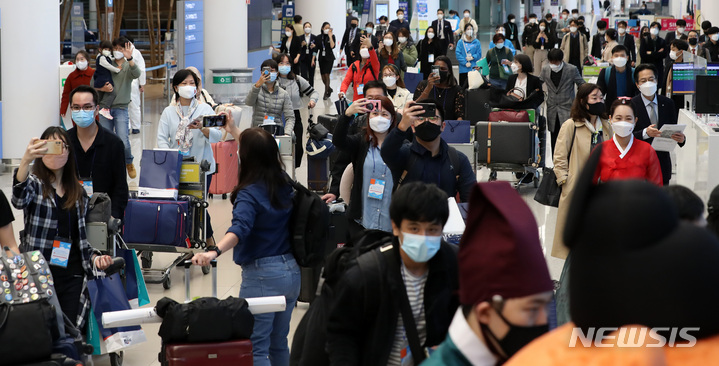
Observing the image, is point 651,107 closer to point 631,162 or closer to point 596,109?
point 596,109

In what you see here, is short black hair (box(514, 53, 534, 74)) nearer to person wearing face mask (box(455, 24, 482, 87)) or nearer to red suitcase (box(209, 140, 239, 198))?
red suitcase (box(209, 140, 239, 198))

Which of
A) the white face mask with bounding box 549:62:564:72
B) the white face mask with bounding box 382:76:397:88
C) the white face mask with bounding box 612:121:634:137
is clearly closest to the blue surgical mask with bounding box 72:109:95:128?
the white face mask with bounding box 612:121:634:137

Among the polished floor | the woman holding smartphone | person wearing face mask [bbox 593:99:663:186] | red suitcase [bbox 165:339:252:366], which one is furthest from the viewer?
the woman holding smartphone

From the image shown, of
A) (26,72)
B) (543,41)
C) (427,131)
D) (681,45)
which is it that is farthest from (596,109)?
(543,41)

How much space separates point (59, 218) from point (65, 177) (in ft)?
0.78

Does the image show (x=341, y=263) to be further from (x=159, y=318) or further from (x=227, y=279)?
(x=227, y=279)

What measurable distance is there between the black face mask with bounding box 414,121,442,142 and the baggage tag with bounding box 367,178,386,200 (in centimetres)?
52

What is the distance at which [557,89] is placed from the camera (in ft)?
43.4

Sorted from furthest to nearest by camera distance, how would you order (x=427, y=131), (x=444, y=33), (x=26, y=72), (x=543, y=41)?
(x=543, y=41) → (x=444, y=33) → (x=26, y=72) → (x=427, y=131)

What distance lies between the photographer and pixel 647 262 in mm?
1272

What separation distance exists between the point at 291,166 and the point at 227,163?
719 millimetres

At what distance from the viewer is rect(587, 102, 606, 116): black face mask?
7.70 meters

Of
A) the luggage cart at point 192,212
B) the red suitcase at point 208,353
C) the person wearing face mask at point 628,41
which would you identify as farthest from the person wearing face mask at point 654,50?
the red suitcase at point 208,353

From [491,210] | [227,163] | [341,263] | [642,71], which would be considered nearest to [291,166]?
[227,163]
